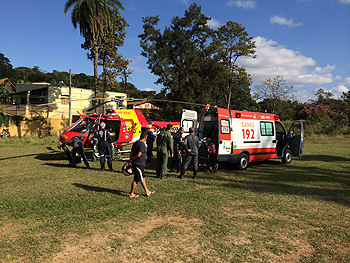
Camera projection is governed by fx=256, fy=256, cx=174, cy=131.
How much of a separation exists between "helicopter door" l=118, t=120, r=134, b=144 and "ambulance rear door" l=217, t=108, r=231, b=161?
548 cm

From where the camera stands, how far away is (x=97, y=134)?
32.9 feet

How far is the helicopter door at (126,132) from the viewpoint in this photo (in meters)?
13.1

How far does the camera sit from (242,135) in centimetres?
1034

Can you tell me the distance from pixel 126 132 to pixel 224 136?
5.62 meters

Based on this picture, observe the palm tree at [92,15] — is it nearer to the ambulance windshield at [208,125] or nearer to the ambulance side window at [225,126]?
the ambulance windshield at [208,125]

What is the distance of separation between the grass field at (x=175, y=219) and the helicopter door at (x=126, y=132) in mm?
3972

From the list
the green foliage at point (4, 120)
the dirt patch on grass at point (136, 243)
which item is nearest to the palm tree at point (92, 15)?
the green foliage at point (4, 120)

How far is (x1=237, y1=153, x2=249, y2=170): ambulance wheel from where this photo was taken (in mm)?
10430

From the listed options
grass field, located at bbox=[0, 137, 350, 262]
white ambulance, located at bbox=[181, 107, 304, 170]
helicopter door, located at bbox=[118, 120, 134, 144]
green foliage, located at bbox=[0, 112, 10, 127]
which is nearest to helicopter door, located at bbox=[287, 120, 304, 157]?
white ambulance, located at bbox=[181, 107, 304, 170]

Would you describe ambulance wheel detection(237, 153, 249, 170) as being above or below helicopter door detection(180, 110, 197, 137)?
below

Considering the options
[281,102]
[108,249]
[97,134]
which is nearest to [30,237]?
[108,249]

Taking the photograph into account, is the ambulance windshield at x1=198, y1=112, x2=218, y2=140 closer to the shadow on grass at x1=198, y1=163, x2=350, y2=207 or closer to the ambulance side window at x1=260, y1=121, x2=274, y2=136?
the shadow on grass at x1=198, y1=163, x2=350, y2=207

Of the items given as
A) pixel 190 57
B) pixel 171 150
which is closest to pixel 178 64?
pixel 190 57

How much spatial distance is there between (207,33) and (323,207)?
37574mm
